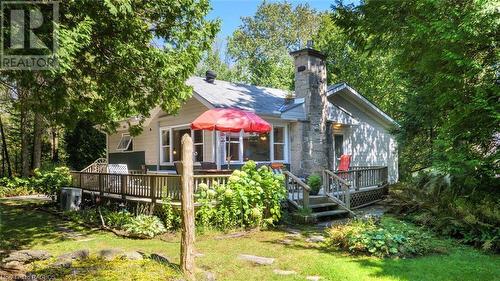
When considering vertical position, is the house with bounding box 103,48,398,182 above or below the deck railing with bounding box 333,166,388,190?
above

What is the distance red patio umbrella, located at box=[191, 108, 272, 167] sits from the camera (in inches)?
371

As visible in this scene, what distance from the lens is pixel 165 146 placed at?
15.0 m

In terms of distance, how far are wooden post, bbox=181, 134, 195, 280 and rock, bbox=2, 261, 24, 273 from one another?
A: 205cm

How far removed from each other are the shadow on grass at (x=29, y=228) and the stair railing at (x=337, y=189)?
6.39 meters

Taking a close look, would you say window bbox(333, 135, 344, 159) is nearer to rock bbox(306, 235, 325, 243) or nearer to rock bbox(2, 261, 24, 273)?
rock bbox(306, 235, 325, 243)

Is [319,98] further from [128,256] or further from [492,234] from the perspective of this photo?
[128,256]

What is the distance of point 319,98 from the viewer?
13859 millimetres

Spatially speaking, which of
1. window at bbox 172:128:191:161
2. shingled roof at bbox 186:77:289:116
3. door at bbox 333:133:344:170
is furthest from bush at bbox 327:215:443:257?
door at bbox 333:133:344:170

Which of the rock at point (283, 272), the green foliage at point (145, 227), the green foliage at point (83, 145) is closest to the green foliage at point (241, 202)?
the green foliage at point (145, 227)

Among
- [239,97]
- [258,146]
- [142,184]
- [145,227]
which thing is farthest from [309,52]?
[145,227]

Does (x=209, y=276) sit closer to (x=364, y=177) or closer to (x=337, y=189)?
(x=337, y=189)

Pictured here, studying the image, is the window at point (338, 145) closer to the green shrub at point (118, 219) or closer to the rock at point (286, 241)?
the rock at point (286, 241)

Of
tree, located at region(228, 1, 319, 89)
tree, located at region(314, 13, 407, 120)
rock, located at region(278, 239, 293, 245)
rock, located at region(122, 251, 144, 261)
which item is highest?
tree, located at region(228, 1, 319, 89)

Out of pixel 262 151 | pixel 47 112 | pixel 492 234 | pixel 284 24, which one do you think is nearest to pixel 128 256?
pixel 47 112
